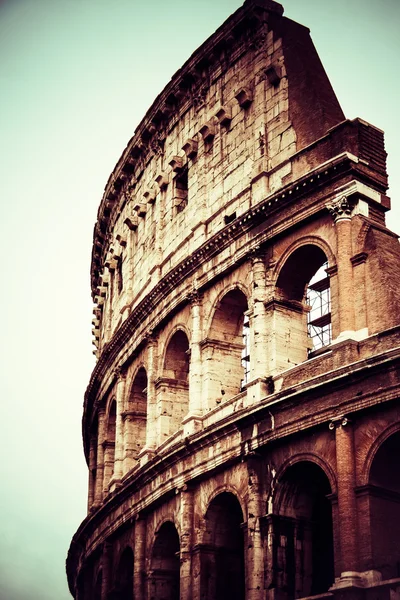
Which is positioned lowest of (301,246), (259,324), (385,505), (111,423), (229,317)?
(385,505)

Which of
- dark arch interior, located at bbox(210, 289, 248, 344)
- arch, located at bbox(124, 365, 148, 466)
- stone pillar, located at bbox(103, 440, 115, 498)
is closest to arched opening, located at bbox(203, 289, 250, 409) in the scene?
dark arch interior, located at bbox(210, 289, 248, 344)

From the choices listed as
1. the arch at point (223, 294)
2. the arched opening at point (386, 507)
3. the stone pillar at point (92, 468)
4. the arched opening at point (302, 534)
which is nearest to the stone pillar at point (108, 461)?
the stone pillar at point (92, 468)

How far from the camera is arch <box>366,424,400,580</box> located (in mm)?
19234

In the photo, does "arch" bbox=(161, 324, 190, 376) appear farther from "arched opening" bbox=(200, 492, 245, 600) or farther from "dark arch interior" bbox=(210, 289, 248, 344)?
"arched opening" bbox=(200, 492, 245, 600)

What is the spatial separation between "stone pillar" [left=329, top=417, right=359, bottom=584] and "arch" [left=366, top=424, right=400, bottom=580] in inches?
13.1

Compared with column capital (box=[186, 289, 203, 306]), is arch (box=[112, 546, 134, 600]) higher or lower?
lower

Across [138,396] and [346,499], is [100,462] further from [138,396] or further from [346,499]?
[346,499]

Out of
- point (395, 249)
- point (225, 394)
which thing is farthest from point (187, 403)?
point (395, 249)

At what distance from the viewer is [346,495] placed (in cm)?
1973

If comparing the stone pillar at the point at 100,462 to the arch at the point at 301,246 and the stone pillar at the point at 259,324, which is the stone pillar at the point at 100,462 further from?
the arch at the point at 301,246

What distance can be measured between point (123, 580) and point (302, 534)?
27.8 ft

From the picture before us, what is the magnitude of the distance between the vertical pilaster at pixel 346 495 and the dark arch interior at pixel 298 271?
4.42m

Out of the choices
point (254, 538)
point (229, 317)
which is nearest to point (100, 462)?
point (229, 317)

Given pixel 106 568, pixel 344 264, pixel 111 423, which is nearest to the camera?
pixel 344 264
